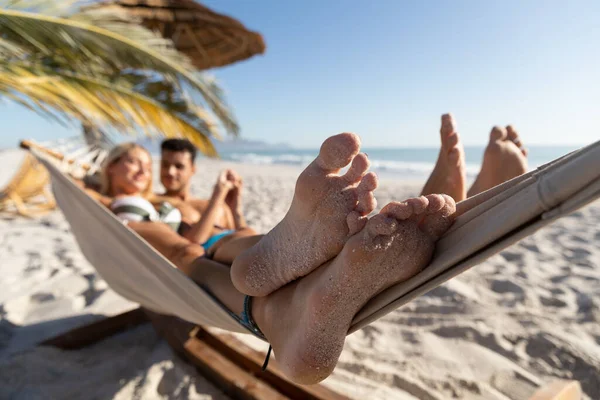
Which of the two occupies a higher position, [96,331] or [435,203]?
[435,203]

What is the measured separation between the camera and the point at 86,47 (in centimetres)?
230

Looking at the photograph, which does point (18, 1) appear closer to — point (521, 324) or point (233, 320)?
point (233, 320)

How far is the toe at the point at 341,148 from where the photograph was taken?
561 mm

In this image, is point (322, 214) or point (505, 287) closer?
point (322, 214)

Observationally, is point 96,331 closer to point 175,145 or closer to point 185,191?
point 185,191

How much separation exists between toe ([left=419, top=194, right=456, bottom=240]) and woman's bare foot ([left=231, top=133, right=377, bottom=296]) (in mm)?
90

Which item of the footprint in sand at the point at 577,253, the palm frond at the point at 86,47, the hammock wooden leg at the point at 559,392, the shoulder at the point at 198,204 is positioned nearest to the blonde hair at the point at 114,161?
the shoulder at the point at 198,204

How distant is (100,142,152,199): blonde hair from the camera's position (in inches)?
57.3

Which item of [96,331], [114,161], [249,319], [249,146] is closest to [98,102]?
[114,161]

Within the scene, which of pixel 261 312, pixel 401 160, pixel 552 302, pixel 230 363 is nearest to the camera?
pixel 261 312

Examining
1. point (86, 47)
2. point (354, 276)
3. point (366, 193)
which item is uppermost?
point (86, 47)

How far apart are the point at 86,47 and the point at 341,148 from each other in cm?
233

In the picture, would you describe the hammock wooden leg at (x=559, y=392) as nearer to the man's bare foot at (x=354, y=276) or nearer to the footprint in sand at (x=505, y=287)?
the man's bare foot at (x=354, y=276)

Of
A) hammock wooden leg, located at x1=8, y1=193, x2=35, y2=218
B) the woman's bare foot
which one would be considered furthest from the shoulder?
hammock wooden leg, located at x1=8, y1=193, x2=35, y2=218
